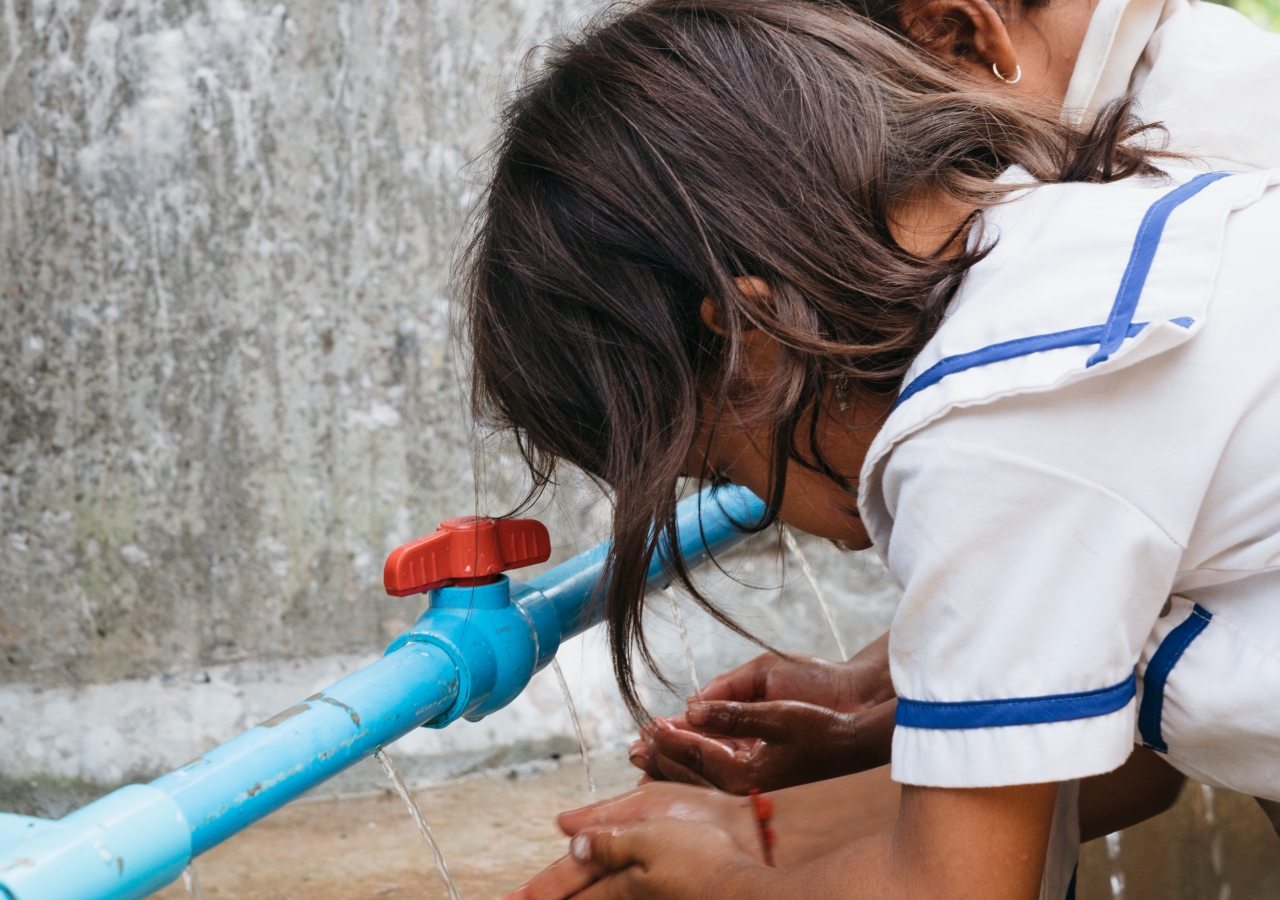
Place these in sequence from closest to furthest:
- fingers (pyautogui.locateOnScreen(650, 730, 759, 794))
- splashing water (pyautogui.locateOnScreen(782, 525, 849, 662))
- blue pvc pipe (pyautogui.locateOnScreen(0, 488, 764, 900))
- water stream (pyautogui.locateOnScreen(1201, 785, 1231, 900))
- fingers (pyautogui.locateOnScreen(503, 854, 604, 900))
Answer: blue pvc pipe (pyautogui.locateOnScreen(0, 488, 764, 900)), fingers (pyautogui.locateOnScreen(503, 854, 604, 900)), fingers (pyautogui.locateOnScreen(650, 730, 759, 794)), water stream (pyautogui.locateOnScreen(1201, 785, 1231, 900)), splashing water (pyautogui.locateOnScreen(782, 525, 849, 662))

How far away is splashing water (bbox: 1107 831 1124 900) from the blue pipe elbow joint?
3.07ft

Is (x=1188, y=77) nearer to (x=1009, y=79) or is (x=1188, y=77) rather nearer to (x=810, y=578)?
(x=1009, y=79)

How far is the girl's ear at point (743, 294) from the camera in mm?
833

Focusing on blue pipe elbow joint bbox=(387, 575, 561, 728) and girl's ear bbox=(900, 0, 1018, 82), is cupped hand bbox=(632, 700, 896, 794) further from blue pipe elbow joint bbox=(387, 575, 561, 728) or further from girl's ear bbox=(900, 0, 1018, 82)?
girl's ear bbox=(900, 0, 1018, 82)

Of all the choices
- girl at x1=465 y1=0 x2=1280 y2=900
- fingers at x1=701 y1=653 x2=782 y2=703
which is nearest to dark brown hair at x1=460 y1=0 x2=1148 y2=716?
girl at x1=465 y1=0 x2=1280 y2=900

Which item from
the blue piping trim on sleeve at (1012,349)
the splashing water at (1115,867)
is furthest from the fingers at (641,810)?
the splashing water at (1115,867)

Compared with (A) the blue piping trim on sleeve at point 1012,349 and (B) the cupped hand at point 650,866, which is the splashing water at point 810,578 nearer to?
(B) the cupped hand at point 650,866

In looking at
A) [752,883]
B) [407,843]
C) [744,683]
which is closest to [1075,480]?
[752,883]

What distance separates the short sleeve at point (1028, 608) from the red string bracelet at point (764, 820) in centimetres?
42

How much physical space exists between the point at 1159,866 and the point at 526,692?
1.03 m

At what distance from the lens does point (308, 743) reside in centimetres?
75

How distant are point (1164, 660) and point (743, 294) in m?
0.39

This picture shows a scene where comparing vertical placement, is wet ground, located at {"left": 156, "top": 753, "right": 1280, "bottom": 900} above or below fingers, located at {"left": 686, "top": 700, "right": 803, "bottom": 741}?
below

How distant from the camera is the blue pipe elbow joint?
3.02 feet
